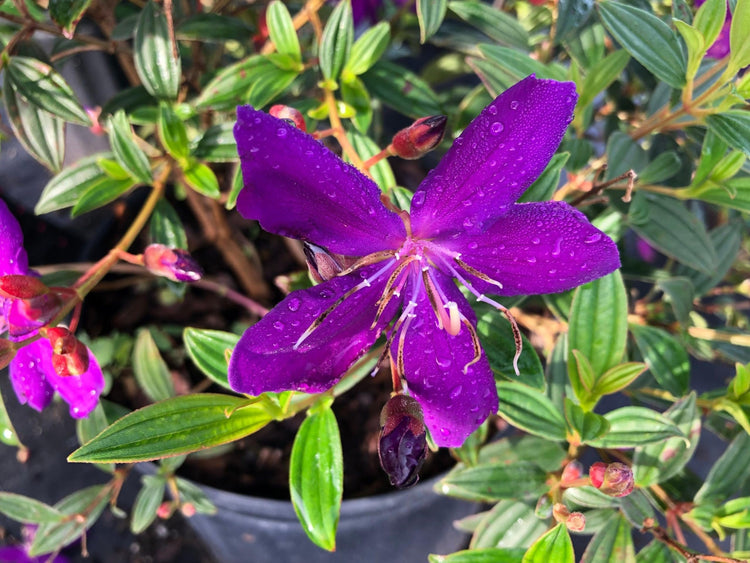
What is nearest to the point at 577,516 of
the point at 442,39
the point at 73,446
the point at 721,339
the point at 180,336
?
the point at 721,339

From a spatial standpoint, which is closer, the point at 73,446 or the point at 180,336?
the point at 180,336

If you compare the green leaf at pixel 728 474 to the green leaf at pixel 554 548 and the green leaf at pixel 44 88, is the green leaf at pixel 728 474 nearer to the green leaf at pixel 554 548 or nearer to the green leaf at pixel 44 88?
the green leaf at pixel 554 548

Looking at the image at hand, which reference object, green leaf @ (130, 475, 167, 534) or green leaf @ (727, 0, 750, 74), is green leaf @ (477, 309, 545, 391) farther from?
green leaf @ (130, 475, 167, 534)

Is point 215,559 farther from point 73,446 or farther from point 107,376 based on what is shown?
point 107,376

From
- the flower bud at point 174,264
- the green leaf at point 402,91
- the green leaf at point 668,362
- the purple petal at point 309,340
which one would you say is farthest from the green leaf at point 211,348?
the green leaf at point 668,362

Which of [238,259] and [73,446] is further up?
[238,259]

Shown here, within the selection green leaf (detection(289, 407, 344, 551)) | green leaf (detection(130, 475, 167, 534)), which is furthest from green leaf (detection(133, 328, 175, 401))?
green leaf (detection(289, 407, 344, 551))
